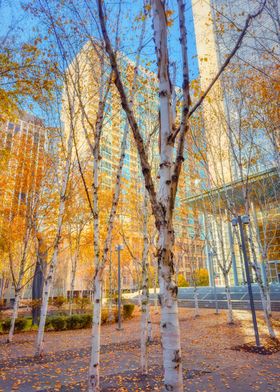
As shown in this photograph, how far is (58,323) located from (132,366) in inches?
345

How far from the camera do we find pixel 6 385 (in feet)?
17.6

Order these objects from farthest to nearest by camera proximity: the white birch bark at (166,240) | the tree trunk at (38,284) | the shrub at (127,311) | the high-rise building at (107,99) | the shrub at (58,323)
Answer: the shrub at (127,311) < the tree trunk at (38,284) < the shrub at (58,323) < the high-rise building at (107,99) < the white birch bark at (166,240)

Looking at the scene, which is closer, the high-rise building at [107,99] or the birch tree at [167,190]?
the birch tree at [167,190]

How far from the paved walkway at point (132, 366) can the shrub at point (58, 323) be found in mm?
2861

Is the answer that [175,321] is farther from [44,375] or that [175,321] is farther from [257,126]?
[257,126]

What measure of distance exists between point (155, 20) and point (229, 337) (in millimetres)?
11147

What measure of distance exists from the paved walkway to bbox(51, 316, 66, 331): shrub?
→ 9.39 feet

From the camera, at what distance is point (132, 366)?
6.54 m

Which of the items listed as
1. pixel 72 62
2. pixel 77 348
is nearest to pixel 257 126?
pixel 72 62

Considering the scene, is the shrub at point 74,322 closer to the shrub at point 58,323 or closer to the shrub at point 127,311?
the shrub at point 58,323

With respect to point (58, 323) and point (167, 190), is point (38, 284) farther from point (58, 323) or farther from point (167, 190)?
point (167, 190)

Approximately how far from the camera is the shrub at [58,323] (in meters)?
13.8

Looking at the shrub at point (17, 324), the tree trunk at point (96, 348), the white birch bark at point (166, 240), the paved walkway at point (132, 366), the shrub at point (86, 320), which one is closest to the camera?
the white birch bark at point (166, 240)

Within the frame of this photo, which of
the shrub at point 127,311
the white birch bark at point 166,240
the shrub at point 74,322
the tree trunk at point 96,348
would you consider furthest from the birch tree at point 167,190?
the shrub at point 127,311
